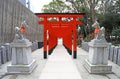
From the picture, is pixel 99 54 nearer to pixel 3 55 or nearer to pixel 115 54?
pixel 115 54

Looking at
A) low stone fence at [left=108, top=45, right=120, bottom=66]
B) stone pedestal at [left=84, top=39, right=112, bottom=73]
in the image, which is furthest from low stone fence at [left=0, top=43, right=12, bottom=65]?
low stone fence at [left=108, top=45, right=120, bottom=66]

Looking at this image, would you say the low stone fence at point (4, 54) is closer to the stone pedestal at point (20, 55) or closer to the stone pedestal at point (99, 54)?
the stone pedestal at point (20, 55)

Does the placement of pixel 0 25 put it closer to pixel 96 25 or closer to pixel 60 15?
pixel 60 15

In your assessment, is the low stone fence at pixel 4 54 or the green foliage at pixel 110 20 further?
the green foliage at pixel 110 20

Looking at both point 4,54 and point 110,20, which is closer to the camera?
point 4,54

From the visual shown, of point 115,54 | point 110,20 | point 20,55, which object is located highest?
point 110,20

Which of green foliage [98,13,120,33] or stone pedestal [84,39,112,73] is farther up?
green foliage [98,13,120,33]

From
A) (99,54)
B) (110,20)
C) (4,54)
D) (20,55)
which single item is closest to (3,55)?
(4,54)

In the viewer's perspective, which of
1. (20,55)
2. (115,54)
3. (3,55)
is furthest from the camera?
(115,54)

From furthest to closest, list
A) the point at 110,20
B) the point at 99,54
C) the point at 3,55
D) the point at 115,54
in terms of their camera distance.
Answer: the point at 110,20, the point at 115,54, the point at 3,55, the point at 99,54

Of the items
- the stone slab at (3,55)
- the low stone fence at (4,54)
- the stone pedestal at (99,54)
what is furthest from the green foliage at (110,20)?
the stone pedestal at (99,54)

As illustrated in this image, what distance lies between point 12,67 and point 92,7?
20.1 meters

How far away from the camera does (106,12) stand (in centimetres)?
3319

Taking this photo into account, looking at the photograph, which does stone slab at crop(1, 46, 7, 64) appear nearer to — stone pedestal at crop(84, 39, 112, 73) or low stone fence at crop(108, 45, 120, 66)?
stone pedestal at crop(84, 39, 112, 73)
